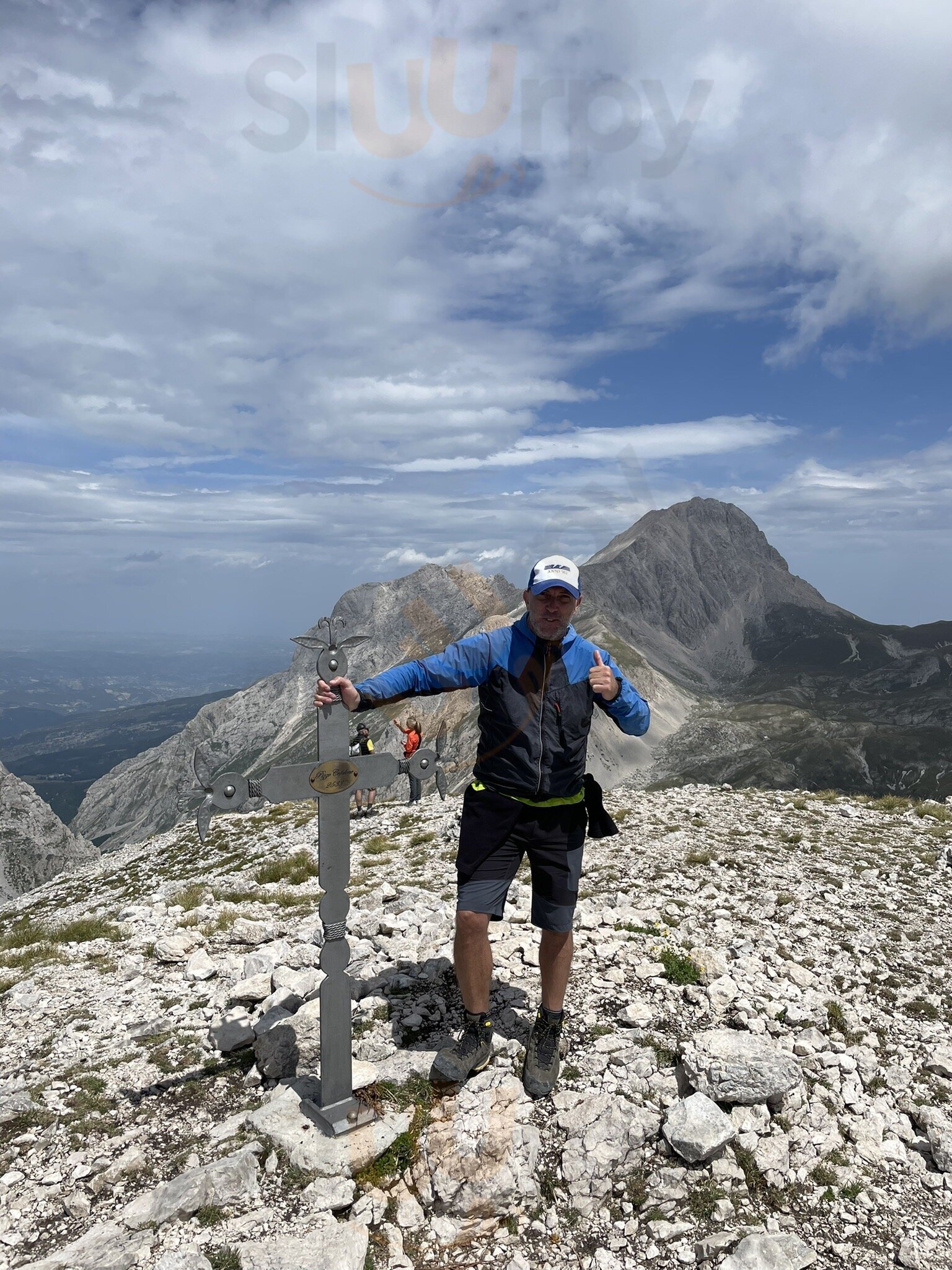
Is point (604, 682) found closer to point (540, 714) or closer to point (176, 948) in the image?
point (540, 714)

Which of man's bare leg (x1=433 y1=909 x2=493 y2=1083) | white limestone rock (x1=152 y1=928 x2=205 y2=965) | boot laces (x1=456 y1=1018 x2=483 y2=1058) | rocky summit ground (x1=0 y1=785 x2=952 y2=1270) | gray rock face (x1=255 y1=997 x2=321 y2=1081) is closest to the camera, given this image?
rocky summit ground (x1=0 y1=785 x2=952 y2=1270)

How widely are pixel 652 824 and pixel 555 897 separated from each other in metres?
10.3

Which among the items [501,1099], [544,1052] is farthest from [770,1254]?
[501,1099]

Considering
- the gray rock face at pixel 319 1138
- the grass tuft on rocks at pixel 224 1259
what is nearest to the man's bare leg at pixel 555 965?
the gray rock face at pixel 319 1138

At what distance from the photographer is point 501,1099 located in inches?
225

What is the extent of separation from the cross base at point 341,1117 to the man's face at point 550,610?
401cm

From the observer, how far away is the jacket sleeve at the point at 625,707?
5.57 metres

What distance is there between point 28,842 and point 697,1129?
89077 millimetres

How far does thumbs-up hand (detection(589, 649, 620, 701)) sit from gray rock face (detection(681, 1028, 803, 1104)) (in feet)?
11.0

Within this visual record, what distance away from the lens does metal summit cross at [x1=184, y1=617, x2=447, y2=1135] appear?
5379 millimetres

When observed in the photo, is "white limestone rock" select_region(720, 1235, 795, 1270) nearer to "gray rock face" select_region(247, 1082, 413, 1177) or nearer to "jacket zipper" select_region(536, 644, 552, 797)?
"gray rock face" select_region(247, 1082, 413, 1177)

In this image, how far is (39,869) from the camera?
67.9 meters

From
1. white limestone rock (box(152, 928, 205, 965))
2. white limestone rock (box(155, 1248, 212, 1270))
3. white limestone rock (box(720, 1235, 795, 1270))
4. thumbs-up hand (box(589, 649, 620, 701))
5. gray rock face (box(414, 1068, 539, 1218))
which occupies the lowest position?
white limestone rock (box(152, 928, 205, 965))

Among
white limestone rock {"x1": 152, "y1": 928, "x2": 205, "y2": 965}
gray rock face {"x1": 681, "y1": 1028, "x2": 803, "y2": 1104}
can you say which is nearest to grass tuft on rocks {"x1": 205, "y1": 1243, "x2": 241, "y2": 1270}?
gray rock face {"x1": 681, "y1": 1028, "x2": 803, "y2": 1104}
